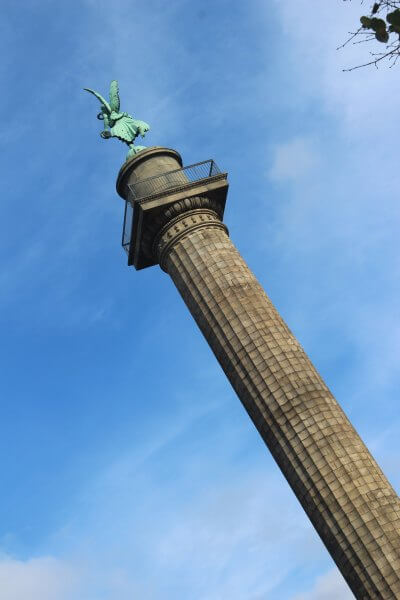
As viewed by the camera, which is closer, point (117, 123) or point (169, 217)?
point (169, 217)

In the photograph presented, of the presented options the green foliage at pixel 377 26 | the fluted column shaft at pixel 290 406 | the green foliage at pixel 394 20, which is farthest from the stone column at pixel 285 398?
the green foliage at pixel 394 20

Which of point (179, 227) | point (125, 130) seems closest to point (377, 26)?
point (179, 227)

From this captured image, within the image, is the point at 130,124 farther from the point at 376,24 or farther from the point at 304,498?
the point at 376,24

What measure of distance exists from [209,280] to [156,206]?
310 cm

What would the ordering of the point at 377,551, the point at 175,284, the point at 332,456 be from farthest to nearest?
the point at 175,284 < the point at 332,456 < the point at 377,551

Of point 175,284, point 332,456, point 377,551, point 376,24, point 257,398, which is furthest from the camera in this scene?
point 175,284

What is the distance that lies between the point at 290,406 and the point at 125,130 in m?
12.3

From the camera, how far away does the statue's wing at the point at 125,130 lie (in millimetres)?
23609

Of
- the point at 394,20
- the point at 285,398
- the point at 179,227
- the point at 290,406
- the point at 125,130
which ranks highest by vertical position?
the point at 125,130

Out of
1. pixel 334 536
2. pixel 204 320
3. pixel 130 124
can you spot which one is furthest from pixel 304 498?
pixel 130 124

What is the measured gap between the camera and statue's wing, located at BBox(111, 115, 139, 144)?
23.6 meters

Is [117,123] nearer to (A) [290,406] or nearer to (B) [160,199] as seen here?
(B) [160,199]

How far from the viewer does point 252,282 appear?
63.9 ft

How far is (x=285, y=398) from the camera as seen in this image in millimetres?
16828
